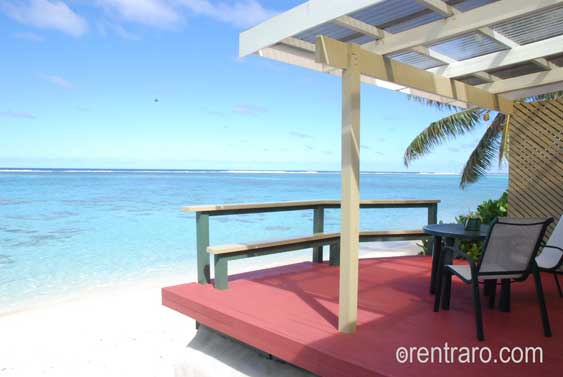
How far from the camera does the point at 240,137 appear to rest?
2510 inches

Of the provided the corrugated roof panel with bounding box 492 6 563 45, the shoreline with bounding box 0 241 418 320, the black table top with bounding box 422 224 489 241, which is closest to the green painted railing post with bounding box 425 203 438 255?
the black table top with bounding box 422 224 489 241

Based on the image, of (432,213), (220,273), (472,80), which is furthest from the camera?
(432,213)

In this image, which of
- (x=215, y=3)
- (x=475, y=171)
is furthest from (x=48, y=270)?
(x=215, y=3)

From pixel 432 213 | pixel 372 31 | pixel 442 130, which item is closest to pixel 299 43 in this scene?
pixel 372 31

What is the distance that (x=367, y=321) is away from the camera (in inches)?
110

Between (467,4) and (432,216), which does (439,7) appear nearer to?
(467,4)

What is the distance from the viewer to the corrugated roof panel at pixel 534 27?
2.84 meters

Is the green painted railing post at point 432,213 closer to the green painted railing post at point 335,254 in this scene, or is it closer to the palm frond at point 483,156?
the green painted railing post at point 335,254

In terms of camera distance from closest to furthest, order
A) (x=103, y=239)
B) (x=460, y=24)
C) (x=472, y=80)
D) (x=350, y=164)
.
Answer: (x=350, y=164) < (x=460, y=24) < (x=472, y=80) < (x=103, y=239)

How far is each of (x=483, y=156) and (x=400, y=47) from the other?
387 inches

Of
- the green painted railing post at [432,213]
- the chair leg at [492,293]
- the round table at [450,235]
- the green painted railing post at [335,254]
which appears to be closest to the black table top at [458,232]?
the round table at [450,235]

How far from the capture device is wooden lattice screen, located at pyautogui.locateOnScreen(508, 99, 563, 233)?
4898mm

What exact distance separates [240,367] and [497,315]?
1946 mm

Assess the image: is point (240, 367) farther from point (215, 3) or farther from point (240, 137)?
point (240, 137)
